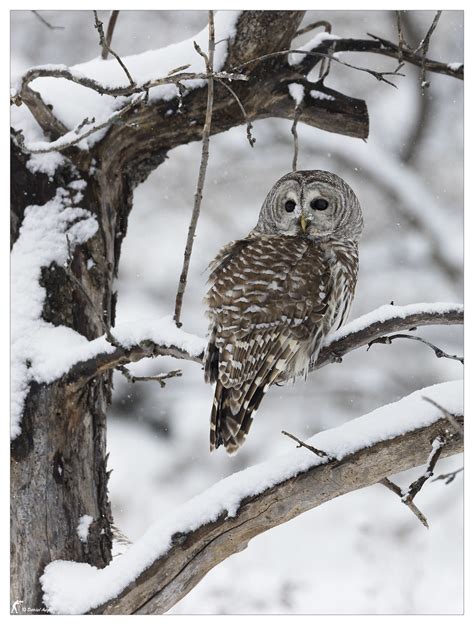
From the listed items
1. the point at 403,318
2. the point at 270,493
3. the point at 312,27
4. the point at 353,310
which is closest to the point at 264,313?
the point at 403,318

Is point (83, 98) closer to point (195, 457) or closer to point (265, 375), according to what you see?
point (265, 375)

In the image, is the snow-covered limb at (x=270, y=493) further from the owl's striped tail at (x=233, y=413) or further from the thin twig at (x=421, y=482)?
the owl's striped tail at (x=233, y=413)

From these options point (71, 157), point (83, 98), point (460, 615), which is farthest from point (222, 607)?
point (83, 98)

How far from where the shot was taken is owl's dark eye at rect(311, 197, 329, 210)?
3258 millimetres

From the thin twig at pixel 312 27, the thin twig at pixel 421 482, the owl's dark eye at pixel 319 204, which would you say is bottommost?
the thin twig at pixel 421 482

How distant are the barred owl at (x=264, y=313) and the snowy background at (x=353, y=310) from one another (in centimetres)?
81

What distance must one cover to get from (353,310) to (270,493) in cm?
474

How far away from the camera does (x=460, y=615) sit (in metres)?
2.62

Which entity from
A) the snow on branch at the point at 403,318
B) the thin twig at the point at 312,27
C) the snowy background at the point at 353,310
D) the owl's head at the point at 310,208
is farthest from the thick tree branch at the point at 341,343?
the thin twig at the point at 312,27

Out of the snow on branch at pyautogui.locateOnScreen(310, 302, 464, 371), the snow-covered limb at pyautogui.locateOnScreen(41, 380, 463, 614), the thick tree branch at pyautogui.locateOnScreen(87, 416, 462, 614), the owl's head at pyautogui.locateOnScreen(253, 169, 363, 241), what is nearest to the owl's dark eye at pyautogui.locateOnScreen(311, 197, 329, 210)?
the owl's head at pyautogui.locateOnScreen(253, 169, 363, 241)

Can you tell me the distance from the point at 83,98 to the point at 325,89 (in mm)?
1032

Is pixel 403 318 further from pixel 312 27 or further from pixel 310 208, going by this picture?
pixel 312 27

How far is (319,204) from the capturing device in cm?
327

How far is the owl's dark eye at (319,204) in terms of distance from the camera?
3258mm
